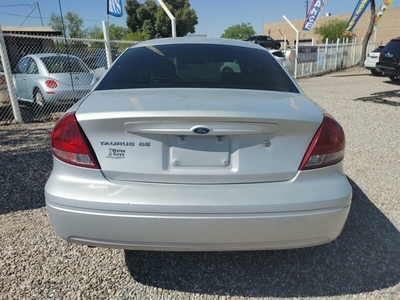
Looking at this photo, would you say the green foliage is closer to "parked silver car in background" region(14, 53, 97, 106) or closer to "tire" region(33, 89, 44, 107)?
"parked silver car in background" region(14, 53, 97, 106)

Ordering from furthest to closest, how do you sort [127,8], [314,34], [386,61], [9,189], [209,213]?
[314,34]
[127,8]
[386,61]
[9,189]
[209,213]

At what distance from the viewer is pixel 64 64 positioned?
298 inches

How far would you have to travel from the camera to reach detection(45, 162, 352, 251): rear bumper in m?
1.68

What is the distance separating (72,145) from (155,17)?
49540 millimetres

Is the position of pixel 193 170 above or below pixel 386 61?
above

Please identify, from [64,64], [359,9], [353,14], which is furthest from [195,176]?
[353,14]

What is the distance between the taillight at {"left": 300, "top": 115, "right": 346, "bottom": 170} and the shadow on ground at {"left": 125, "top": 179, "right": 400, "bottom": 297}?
2.97 feet

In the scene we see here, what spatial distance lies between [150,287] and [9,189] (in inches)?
92.8

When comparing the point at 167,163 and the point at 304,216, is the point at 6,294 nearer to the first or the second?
the point at 167,163

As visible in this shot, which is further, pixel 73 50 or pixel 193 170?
pixel 73 50

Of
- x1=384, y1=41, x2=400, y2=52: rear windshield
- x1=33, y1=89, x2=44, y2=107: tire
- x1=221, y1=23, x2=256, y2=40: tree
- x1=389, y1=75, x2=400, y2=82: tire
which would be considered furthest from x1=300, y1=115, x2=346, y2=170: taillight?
x1=221, y1=23, x2=256, y2=40: tree

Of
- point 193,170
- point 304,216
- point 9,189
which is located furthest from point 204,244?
point 9,189

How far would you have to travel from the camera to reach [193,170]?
1.71 metres

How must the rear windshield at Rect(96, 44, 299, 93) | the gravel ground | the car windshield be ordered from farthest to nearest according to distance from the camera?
the car windshield → the rear windshield at Rect(96, 44, 299, 93) → the gravel ground
